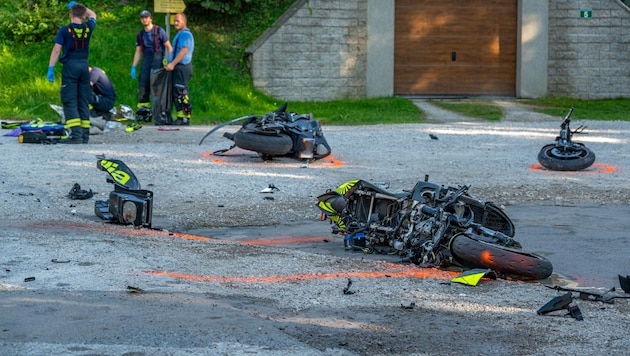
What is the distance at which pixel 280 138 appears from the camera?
569 inches

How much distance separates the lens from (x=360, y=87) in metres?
26.1

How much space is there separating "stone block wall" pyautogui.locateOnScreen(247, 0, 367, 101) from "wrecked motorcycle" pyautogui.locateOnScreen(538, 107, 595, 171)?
11446 mm

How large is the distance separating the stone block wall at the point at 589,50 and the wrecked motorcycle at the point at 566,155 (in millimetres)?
12955

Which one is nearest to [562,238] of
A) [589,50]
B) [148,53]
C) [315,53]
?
[148,53]

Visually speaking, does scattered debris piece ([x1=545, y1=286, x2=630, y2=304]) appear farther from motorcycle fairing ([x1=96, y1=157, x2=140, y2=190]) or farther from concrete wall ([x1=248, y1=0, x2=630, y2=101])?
concrete wall ([x1=248, y1=0, x2=630, y2=101])

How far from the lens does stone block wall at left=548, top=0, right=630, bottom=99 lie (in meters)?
26.9

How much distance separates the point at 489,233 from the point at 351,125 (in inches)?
495

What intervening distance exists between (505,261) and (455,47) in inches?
764

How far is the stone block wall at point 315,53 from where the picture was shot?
25.2 meters

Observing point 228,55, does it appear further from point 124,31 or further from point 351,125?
point 351,125

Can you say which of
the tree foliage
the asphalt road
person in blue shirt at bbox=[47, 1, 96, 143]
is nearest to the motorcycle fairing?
the asphalt road

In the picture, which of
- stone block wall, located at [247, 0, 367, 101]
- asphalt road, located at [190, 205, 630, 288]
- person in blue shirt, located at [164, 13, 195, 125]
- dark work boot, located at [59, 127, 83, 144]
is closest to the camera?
asphalt road, located at [190, 205, 630, 288]

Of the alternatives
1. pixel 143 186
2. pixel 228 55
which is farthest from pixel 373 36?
pixel 143 186

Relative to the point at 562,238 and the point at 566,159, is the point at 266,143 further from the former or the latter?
the point at 562,238
